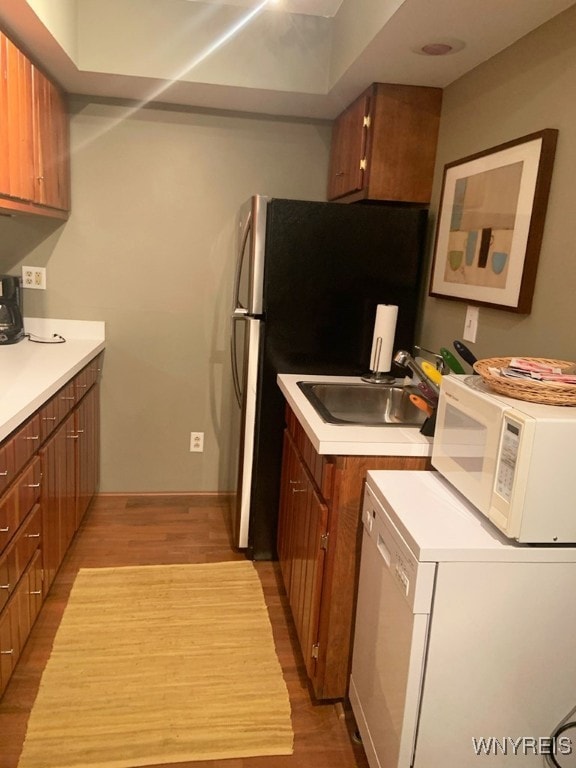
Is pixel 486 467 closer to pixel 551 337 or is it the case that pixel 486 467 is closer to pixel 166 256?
pixel 551 337

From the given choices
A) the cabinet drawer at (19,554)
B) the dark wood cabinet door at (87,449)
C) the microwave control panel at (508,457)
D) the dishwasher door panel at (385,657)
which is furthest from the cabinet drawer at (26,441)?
the microwave control panel at (508,457)

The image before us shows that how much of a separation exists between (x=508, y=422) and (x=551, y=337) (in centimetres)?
57

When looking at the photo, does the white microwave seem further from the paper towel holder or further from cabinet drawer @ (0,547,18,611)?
cabinet drawer @ (0,547,18,611)

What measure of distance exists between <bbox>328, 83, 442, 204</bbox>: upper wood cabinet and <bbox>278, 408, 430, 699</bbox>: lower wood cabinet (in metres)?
1.17

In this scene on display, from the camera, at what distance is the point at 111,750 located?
1.66 meters

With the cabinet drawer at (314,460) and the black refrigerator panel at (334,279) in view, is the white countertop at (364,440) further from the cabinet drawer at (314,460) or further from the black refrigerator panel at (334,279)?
the black refrigerator panel at (334,279)

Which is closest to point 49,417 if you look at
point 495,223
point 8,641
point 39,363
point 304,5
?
point 39,363

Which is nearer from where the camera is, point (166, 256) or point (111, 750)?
point (111, 750)

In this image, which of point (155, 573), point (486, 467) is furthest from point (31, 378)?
point (486, 467)

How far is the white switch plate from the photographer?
2.09 metres

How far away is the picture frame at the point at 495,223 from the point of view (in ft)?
5.64

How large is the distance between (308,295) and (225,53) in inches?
44.3

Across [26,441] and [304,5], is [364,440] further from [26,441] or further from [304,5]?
[304,5]

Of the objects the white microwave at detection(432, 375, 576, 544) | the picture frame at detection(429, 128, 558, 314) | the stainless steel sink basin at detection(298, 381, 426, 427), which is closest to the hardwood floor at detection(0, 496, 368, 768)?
the stainless steel sink basin at detection(298, 381, 426, 427)
